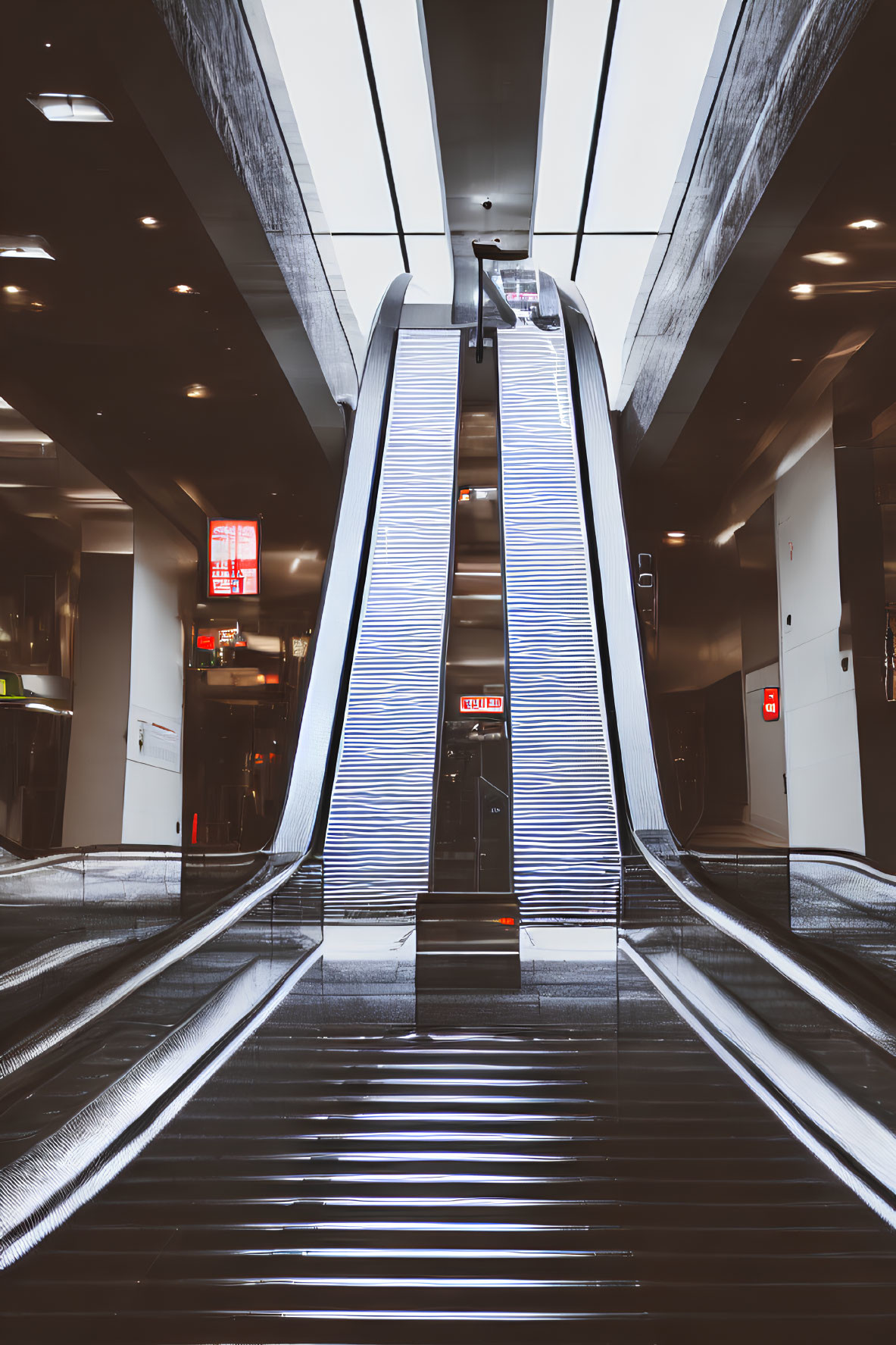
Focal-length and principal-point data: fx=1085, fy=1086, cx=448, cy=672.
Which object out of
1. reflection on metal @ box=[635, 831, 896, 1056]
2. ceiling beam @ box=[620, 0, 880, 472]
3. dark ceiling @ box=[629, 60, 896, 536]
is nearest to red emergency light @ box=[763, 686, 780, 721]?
dark ceiling @ box=[629, 60, 896, 536]

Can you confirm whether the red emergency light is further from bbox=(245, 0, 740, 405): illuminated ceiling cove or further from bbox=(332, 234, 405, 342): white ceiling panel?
bbox=(332, 234, 405, 342): white ceiling panel

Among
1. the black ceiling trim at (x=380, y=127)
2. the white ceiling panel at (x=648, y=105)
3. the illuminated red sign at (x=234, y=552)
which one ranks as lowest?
the illuminated red sign at (x=234, y=552)

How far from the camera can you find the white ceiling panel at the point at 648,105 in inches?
351

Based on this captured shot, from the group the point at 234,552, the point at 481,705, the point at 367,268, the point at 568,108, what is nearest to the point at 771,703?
the point at 481,705

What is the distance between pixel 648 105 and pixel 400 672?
5.79 metres

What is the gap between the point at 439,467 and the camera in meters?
10.6

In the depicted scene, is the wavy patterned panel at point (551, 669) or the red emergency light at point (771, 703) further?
the red emergency light at point (771, 703)

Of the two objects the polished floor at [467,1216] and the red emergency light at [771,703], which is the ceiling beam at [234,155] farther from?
the red emergency light at [771,703]

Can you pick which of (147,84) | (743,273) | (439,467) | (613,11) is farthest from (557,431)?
(147,84)

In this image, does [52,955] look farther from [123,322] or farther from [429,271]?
[429,271]

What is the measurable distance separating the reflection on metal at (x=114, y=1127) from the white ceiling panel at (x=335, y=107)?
26.9ft

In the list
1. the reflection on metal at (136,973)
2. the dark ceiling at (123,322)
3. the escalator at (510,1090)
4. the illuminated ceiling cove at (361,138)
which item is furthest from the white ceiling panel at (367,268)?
the reflection on metal at (136,973)

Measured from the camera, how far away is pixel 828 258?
8461 mm

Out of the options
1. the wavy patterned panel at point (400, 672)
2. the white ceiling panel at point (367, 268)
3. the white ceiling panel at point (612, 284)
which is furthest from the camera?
the white ceiling panel at point (367, 268)
